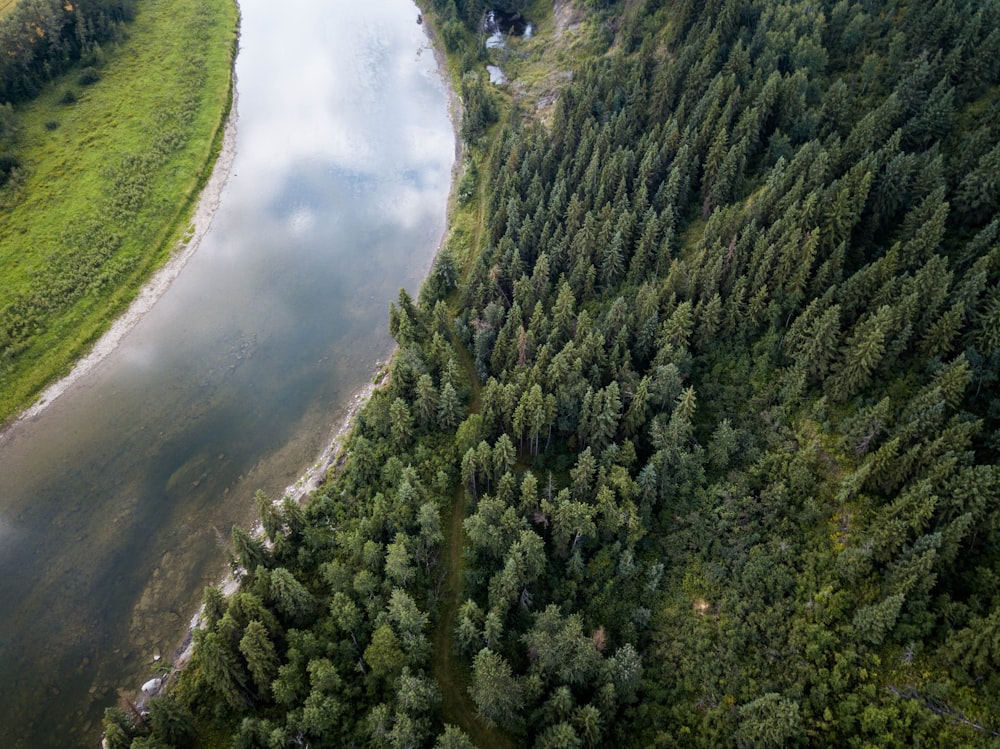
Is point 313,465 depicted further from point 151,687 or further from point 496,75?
point 496,75

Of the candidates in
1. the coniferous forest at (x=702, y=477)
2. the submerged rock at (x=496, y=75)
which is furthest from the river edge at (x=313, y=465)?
the submerged rock at (x=496, y=75)

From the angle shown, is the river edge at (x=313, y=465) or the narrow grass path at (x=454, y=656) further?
the river edge at (x=313, y=465)

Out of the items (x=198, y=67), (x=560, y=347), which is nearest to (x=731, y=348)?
(x=560, y=347)

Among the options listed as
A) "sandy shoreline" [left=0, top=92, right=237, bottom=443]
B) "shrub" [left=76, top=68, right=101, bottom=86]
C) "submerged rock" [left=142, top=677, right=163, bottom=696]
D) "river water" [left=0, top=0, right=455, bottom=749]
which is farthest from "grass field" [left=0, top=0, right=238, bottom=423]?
"submerged rock" [left=142, top=677, right=163, bottom=696]

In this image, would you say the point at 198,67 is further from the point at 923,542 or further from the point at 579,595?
the point at 923,542

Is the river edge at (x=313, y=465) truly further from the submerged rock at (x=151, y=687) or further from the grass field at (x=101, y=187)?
the grass field at (x=101, y=187)

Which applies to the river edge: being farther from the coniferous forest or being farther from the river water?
the coniferous forest

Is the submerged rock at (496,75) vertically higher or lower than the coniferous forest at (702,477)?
higher
